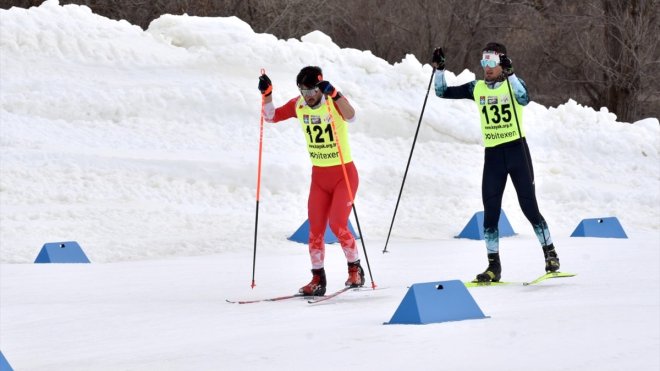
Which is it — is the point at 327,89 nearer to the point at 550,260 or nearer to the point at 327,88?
the point at 327,88

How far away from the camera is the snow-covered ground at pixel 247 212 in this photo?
23.4 ft

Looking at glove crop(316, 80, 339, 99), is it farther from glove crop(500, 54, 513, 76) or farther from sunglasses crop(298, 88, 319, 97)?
glove crop(500, 54, 513, 76)

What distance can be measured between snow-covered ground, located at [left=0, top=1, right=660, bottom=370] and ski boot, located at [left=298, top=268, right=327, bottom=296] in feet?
0.74

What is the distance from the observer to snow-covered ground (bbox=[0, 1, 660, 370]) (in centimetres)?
714

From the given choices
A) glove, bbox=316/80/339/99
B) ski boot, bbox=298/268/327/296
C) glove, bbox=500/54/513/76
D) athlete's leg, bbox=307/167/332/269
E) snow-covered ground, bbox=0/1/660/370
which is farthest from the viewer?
glove, bbox=500/54/513/76

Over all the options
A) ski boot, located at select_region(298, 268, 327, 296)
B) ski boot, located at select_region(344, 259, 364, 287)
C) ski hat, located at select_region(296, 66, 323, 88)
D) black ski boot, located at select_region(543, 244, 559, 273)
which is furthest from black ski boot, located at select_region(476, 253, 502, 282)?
ski hat, located at select_region(296, 66, 323, 88)

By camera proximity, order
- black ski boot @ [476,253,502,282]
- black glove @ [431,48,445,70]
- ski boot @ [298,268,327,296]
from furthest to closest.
→ black glove @ [431,48,445,70], black ski boot @ [476,253,502,282], ski boot @ [298,268,327,296]

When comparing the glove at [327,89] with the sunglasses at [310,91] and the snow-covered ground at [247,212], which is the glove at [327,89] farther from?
the snow-covered ground at [247,212]

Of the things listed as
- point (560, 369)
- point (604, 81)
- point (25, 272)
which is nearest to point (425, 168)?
point (25, 272)

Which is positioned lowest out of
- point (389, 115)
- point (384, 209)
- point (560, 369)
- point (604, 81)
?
point (560, 369)

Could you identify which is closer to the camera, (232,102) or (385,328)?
(385,328)

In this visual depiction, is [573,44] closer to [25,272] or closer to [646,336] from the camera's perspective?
[25,272]

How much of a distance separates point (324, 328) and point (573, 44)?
23.5 metres

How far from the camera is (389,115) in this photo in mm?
20266
